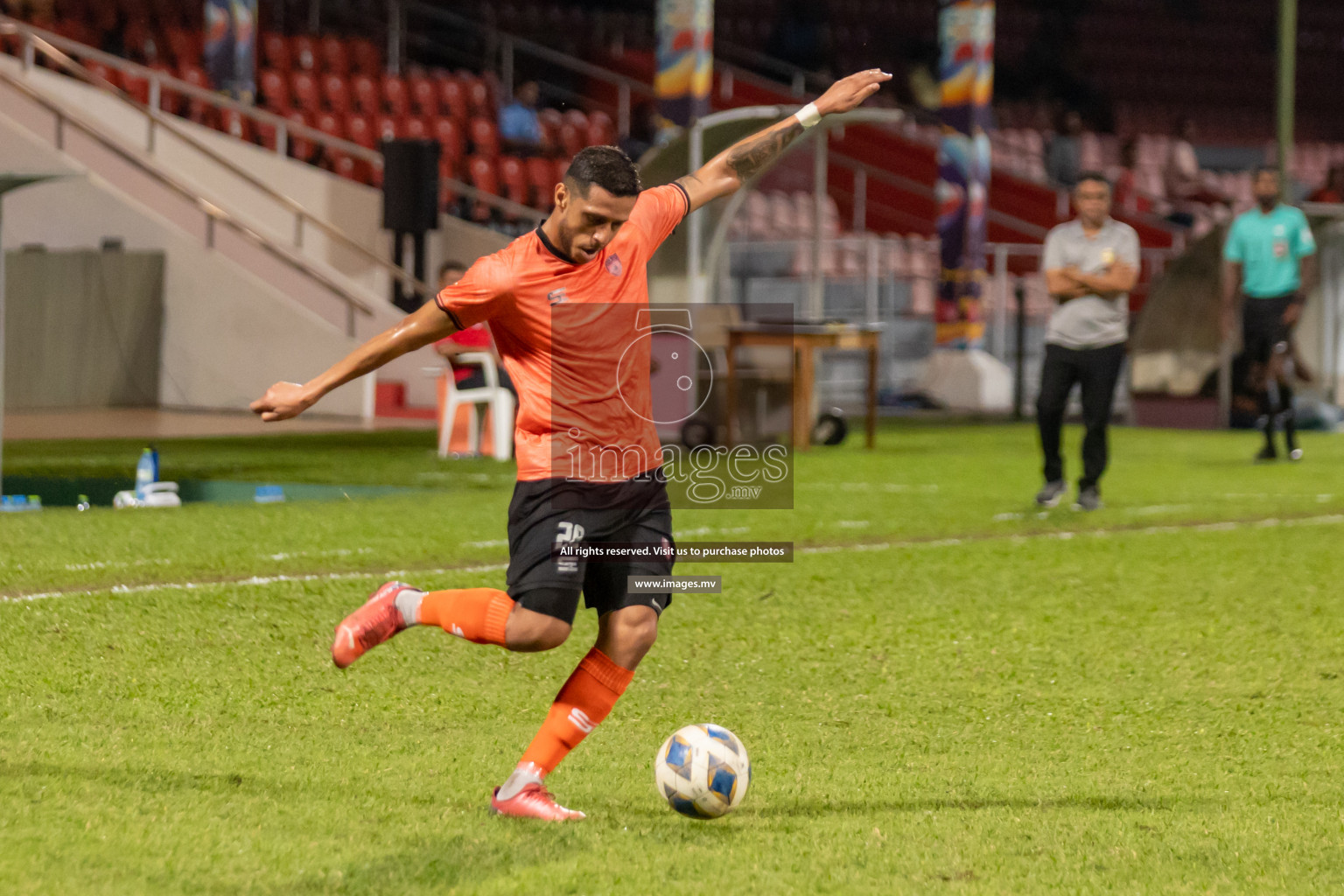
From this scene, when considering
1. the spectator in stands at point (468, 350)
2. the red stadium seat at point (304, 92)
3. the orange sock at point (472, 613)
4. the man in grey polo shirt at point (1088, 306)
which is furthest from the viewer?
the red stadium seat at point (304, 92)

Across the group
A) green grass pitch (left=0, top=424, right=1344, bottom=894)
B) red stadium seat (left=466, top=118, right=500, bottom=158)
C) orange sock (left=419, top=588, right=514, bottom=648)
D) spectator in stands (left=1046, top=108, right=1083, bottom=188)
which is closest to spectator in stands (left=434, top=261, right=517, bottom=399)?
green grass pitch (left=0, top=424, right=1344, bottom=894)

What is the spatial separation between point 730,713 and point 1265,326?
10.6 m

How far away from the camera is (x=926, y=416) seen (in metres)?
21.3

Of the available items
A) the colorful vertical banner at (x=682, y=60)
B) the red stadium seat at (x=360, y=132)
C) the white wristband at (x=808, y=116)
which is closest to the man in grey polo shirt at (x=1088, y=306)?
the white wristband at (x=808, y=116)

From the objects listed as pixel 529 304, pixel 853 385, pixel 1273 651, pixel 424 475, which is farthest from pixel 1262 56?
pixel 529 304

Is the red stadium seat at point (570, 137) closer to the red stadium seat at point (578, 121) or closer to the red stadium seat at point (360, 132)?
the red stadium seat at point (578, 121)

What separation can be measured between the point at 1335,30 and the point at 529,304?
37904 mm

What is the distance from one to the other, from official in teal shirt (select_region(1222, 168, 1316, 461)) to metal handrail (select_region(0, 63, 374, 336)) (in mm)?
9219

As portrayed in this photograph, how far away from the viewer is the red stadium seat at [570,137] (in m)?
25.1

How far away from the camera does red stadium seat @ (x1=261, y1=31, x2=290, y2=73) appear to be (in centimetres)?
2375

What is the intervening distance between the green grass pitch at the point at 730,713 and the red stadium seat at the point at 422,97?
585 inches

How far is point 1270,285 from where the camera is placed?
14641 mm

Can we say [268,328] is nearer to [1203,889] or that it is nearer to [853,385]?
[853,385]

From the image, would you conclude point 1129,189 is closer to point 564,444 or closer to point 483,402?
point 483,402
